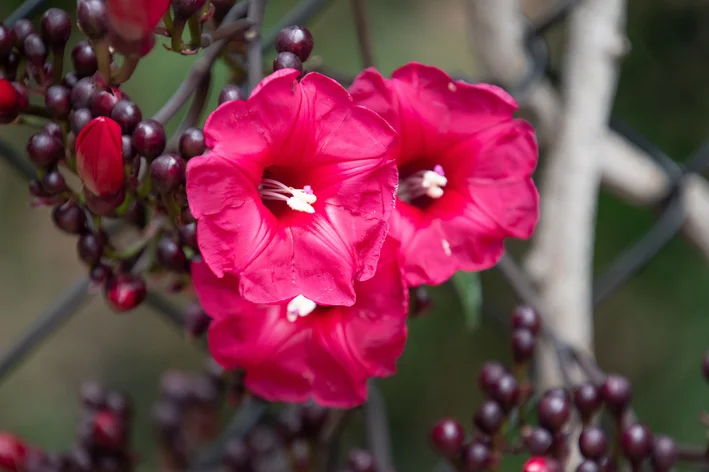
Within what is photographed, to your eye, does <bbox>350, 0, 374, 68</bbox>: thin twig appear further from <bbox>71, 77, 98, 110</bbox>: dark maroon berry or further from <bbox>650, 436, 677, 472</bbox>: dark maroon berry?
<bbox>650, 436, 677, 472</bbox>: dark maroon berry

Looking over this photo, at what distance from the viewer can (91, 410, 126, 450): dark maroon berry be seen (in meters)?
0.79

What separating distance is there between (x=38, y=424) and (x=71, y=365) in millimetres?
245

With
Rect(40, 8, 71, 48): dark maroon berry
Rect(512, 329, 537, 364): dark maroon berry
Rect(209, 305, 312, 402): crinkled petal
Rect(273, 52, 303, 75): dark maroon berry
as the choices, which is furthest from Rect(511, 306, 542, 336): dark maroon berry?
Rect(40, 8, 71, 48): dark maroon berry

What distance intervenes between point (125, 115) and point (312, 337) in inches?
7.9

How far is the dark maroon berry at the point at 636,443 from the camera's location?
0.66 meters

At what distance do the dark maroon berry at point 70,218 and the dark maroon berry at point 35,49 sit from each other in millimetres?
101

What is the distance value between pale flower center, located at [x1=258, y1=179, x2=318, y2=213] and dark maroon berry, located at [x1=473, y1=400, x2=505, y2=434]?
0.26 metres

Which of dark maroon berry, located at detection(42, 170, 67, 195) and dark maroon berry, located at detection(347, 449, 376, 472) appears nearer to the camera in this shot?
dark maroon berry, located at detection(42, 170, 67, 195)

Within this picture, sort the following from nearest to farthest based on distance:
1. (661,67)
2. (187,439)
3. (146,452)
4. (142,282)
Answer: (142,282), (187,439), (661,67), (146,452)

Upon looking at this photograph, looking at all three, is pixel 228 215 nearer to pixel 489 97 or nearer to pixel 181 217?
pixel 181 217

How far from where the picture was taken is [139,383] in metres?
1.84

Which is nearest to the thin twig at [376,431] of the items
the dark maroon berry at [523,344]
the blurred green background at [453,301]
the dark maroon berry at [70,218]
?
the dark maroon berry at [523,344]

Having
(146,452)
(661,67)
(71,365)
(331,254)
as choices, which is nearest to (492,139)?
(331,254)

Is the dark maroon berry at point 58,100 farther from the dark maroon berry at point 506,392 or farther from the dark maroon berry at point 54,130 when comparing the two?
the dark maroon berry at point 506,392
